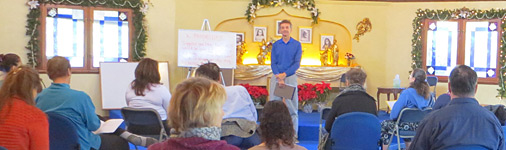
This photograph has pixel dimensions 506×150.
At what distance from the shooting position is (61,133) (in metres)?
3.62

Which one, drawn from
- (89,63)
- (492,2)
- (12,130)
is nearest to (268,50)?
(89,63)

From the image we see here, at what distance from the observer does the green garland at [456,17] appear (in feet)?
32.5

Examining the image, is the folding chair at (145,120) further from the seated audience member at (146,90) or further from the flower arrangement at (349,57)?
the flower arrangement at (349,57)

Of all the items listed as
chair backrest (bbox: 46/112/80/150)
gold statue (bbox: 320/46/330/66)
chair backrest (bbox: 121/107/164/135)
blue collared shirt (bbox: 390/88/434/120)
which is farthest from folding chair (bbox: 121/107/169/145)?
gold statue (bbox: 320/46/330/66)

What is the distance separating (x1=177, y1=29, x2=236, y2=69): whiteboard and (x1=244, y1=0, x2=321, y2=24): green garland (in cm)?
97

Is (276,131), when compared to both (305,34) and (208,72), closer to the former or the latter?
(208,72)

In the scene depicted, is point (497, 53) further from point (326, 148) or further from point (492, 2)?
point (326, 148)

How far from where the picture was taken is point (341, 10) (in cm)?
1023

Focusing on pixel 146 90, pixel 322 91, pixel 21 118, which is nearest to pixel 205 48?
pixel 322 91

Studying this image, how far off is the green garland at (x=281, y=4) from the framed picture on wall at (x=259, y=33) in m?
0.27

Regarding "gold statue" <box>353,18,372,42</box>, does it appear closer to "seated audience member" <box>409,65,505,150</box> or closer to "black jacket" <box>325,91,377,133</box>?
"black jacket" <box>325,91,377,133</box>

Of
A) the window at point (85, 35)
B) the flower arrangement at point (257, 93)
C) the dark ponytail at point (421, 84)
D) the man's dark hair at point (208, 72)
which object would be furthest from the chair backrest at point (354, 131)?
the window at point (85, 35)

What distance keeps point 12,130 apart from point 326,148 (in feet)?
8.15

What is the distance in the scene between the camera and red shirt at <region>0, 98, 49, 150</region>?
2.88 metres
